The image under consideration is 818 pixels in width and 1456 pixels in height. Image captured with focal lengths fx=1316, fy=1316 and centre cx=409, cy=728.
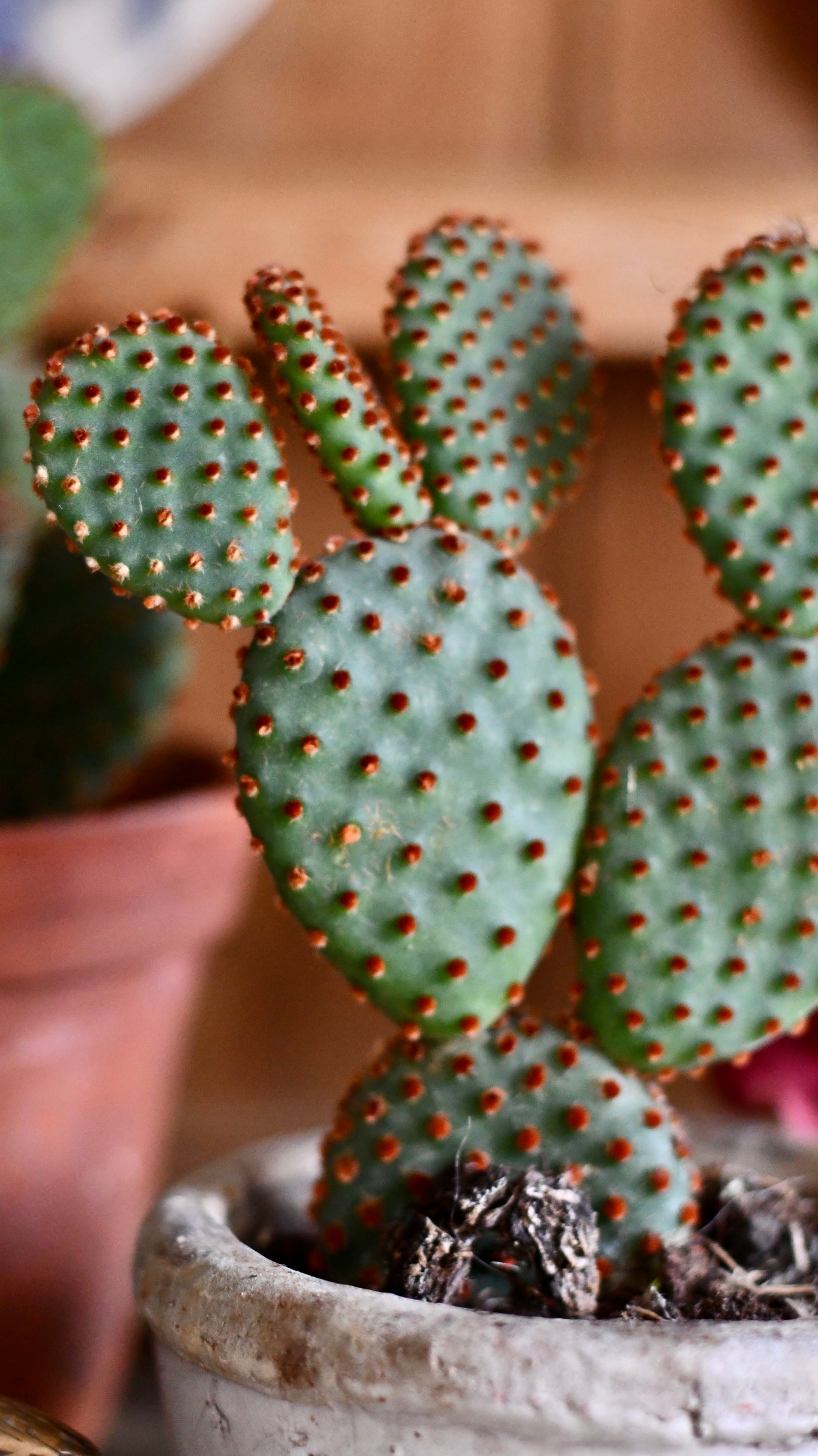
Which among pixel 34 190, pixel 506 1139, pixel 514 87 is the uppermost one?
pixel 514 87

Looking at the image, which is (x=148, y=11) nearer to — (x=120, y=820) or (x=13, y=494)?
(x=13, y=494)

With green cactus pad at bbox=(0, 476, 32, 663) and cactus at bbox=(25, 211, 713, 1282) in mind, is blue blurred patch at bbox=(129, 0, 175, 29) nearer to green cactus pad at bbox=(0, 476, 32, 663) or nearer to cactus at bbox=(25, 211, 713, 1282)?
green cactus pad at bbox=(0, 476, 32, 663)

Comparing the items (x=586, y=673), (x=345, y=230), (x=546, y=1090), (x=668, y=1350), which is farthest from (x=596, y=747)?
(x=345, y=230)

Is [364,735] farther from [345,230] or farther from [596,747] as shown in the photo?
[345,230]

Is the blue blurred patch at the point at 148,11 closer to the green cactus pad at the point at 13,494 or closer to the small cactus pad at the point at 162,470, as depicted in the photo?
the green cactus pad at the point at 13,494

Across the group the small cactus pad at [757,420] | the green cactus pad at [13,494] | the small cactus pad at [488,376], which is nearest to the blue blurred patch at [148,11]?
the green cactus pad at [13,494]

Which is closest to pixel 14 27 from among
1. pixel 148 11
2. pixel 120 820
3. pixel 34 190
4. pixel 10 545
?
pixel 148 11

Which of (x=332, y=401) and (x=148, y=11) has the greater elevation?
(x=148, y=11)
